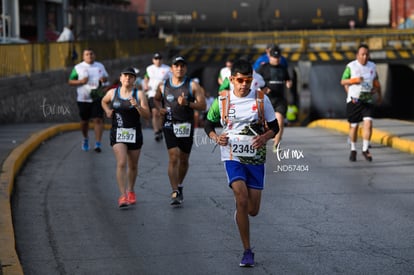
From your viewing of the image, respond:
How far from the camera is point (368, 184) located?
13.9 metres

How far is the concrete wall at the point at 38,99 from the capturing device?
22234mm

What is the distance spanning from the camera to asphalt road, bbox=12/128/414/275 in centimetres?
886

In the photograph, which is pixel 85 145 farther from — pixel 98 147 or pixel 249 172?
pixel 249 172

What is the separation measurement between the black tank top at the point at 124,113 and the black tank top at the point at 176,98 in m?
0.49

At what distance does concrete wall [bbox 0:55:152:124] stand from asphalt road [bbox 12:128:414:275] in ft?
17.2

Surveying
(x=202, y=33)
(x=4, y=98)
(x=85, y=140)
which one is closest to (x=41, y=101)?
(x=4, y=98)

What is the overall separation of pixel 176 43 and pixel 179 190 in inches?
1450

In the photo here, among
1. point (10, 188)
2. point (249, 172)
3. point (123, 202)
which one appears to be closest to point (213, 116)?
point (249, 172)

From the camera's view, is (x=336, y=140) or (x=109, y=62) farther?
(x=109, y=62)

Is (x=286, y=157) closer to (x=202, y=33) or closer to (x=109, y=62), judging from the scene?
(x=109, y=62)

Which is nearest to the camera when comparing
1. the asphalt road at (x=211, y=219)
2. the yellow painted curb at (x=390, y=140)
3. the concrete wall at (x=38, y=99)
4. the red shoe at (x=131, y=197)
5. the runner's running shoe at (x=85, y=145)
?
the asphalt road at (x=211, y=219)

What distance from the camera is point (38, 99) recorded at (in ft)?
80.6

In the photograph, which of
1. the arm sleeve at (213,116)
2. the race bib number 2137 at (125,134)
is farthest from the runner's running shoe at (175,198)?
the arm sleeve at (213,116)

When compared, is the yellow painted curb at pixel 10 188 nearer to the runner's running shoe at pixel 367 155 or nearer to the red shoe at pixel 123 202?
the red shoe at pixel 123 202
